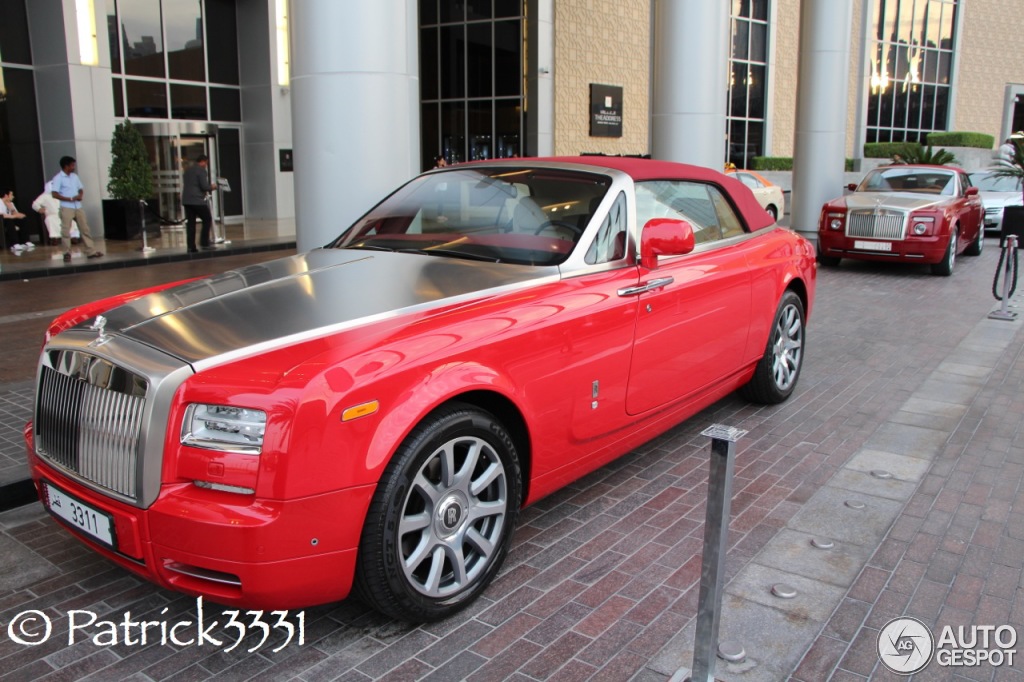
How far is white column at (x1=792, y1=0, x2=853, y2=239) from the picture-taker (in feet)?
52.5

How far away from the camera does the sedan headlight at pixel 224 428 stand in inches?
108

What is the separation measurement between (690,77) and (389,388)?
8.53 m

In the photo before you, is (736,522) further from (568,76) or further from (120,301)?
(568,76)

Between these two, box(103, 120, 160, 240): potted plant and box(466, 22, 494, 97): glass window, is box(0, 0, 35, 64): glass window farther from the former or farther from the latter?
box(466, 22, 494, 97): glass window

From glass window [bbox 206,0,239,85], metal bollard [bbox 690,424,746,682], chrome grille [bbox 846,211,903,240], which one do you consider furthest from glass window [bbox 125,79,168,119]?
metal bollard [bbox 690,424,746,682]

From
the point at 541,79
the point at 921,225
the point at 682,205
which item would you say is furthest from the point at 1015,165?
the point at 682,205

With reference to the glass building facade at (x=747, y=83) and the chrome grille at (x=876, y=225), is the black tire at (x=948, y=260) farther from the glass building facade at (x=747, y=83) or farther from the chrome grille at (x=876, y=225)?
A: the glass building facade at (x=747, y=83)

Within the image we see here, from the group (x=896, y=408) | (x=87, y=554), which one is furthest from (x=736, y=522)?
(x=87, y=554)

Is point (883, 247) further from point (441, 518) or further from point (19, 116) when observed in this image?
point (19, 116)

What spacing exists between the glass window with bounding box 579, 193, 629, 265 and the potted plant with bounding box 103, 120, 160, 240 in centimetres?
1501

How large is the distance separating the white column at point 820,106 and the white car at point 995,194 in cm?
409

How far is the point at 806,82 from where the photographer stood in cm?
1642

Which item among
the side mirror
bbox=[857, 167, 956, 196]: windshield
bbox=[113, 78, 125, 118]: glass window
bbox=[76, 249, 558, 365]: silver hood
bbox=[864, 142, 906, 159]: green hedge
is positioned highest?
bbox=[113, 78, 125, 118]: glass window

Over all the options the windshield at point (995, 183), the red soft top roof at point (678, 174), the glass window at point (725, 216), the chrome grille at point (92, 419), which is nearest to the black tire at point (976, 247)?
the windshield at point (995, 183)
